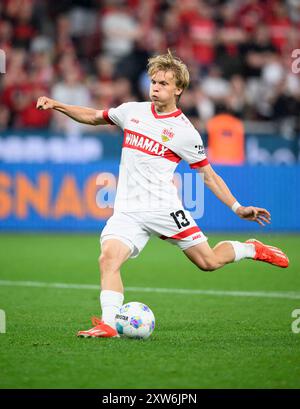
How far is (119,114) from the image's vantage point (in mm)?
8156

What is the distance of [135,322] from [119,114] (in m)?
1.89

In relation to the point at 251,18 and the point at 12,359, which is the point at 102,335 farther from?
the point at 251,18

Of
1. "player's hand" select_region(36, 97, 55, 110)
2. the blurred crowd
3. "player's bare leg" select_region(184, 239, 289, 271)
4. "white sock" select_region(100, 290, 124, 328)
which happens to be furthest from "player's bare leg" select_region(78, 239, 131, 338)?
the blurred crowd

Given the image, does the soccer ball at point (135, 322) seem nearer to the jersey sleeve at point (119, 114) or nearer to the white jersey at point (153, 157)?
the white jersey at point (153, 157)

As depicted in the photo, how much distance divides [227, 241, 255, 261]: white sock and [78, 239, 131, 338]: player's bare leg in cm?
122

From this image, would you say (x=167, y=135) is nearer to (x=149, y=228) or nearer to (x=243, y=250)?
(x=149, y=228)

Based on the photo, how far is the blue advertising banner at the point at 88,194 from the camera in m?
17.0

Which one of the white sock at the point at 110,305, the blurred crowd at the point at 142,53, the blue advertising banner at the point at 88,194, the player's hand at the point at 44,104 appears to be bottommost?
the white sock at the point at 110,305

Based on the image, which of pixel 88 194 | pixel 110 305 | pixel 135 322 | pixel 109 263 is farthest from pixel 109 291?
pixel 88 194

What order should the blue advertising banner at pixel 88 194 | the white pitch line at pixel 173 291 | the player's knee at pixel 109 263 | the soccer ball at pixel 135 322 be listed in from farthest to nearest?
the blue advertising banner at pixel 88 194 < the white pitch line at pixel 173 291 < the player's knee at pixel 109 263 < the soccer ball at pixel 135 322

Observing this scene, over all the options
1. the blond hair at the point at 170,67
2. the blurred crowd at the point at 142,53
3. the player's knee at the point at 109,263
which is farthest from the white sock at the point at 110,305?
the blurred crowd at the point at 142,53

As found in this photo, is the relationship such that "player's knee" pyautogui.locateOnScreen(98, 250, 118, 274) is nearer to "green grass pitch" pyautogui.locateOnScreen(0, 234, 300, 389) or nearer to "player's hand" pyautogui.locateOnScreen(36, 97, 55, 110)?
"green grass pitch" pyautogui.locateOnScreen(0, 234, 300, 389)

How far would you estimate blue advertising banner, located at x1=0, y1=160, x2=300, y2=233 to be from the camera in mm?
17031

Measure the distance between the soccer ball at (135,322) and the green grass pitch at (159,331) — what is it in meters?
0.10
